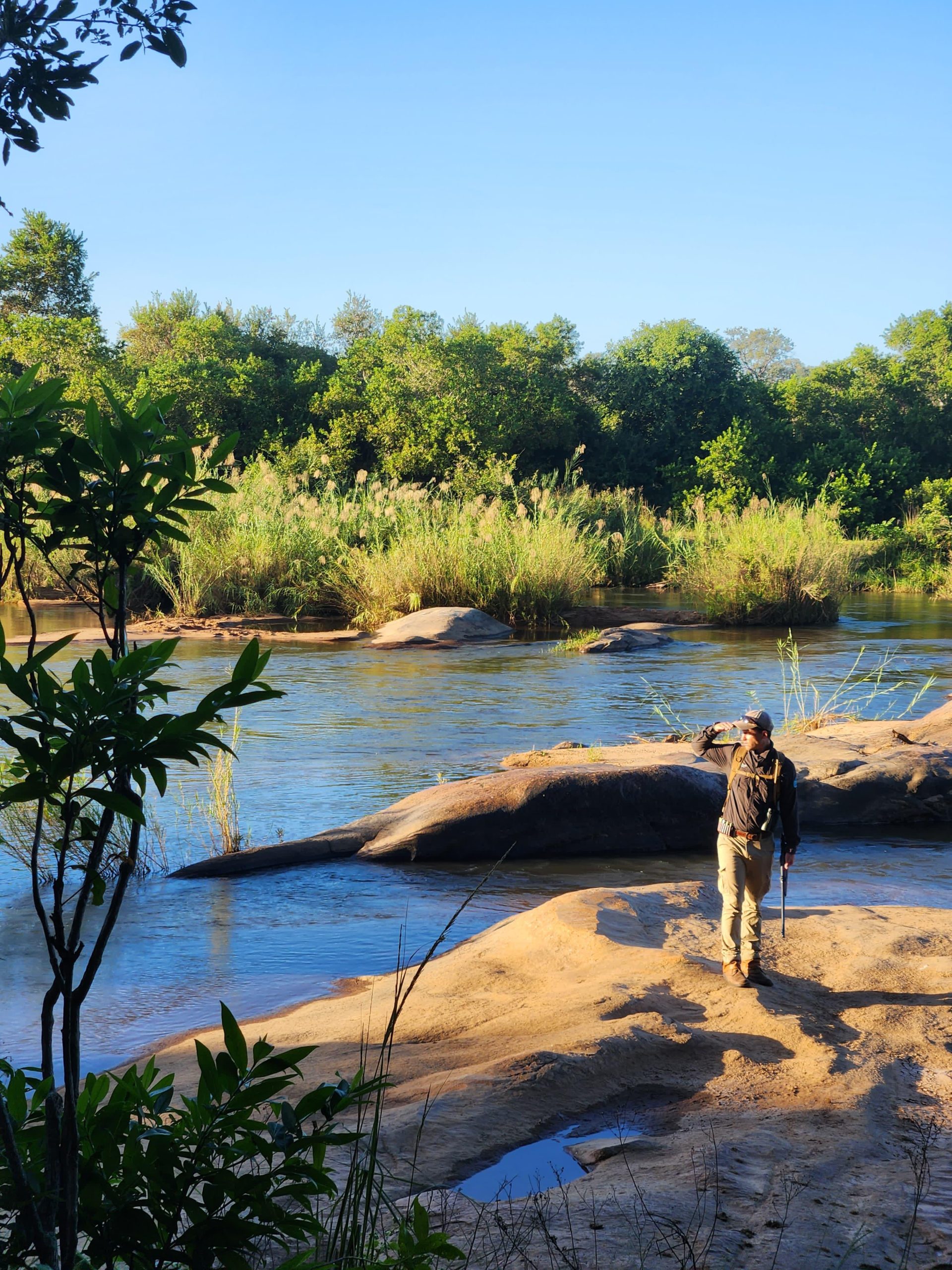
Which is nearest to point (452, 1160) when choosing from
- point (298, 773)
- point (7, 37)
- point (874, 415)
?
point (7, 37)

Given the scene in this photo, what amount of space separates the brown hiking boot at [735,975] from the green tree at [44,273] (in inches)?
1554

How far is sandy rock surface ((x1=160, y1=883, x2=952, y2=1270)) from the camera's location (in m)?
3.01

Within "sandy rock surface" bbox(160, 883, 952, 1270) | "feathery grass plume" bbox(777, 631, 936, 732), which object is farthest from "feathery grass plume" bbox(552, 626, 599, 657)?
"sandy rock surface" bbox(160, 883, 952, 1270)

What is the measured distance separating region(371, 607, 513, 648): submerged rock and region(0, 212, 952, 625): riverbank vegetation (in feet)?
4.76

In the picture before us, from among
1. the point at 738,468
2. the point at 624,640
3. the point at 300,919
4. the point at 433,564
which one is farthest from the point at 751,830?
the point at 738,468

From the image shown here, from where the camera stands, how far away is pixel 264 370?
39000mm

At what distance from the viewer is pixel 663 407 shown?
1604 inches

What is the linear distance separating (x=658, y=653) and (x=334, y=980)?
12.2 m

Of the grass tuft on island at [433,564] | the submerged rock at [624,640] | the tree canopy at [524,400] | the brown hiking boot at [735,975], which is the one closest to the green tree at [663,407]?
the tree canopy at [524,400]

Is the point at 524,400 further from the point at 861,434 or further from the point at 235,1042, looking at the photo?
the point at 235,1042

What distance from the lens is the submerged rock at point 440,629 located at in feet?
59.2

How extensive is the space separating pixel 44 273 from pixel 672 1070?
42991mm

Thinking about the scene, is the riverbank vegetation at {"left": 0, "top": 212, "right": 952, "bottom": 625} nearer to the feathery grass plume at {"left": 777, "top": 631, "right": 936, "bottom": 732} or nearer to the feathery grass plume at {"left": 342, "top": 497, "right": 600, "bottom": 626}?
the feathery grass plume at {"left": 342, "top": 497, "right": 600, "bottom": 626}

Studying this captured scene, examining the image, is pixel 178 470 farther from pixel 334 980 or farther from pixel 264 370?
pixel 264 370
